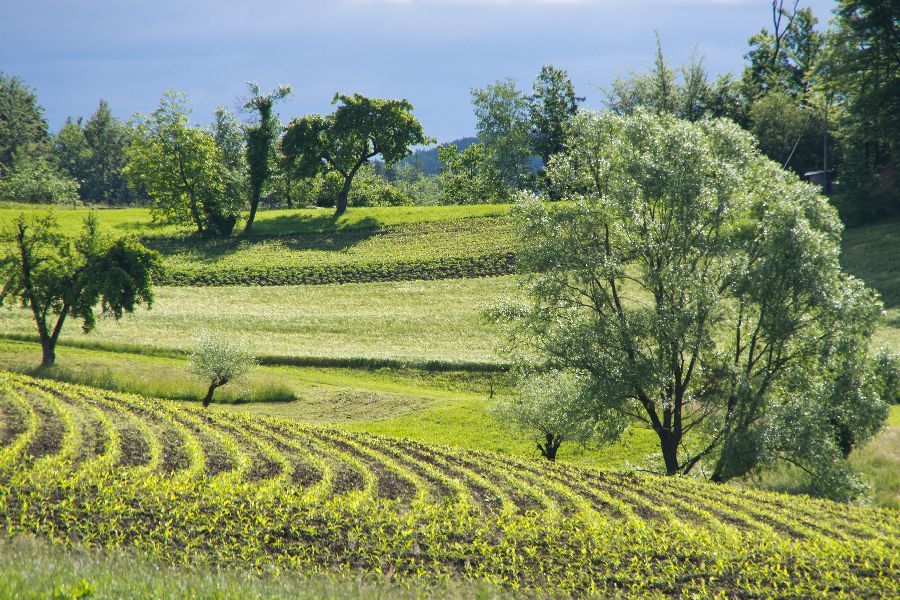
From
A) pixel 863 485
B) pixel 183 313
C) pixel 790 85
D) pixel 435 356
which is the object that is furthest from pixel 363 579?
pixel 790 85

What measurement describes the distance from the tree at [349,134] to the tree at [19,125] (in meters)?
86.5

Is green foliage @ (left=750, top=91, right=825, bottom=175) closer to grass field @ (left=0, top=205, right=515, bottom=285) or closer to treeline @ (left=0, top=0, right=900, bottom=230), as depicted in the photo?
treeline @ (left=0, top=0, right=900, bottom=230)

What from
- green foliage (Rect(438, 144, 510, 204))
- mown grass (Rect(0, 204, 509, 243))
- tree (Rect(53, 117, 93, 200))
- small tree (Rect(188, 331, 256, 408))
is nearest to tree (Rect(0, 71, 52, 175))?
tree (Rect(53, 117, 93, 200))

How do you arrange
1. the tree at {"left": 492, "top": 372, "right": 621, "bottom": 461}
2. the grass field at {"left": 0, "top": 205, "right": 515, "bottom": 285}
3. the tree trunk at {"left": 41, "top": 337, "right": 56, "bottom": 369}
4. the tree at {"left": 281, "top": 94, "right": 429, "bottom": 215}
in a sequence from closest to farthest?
the tree at {"left": 492, "top": 372, "right": 621, "bottom": 461}, the tree trunk at {"left": 41, "top": 337, "right": 56, "bottom": 369}, the grass field at {"left": 0, "top": 205, "right": 515, "bottom": 285}, the tree at {"left": 281, "top": 94, "right": 429, "bottom": 215}

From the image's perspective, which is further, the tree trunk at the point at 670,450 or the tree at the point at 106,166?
the tree at the point at 106,166

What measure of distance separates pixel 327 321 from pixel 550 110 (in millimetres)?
74407

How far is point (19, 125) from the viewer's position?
6688 inches

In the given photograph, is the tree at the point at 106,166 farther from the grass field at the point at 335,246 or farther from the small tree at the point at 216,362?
the small tree at the point at 216,362

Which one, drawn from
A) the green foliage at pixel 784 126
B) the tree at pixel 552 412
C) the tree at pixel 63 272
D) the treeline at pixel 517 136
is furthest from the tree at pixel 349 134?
the tree at pixel 552 412

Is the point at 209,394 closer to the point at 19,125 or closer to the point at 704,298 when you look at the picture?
the point at 704,298

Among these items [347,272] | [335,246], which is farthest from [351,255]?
[347,272]

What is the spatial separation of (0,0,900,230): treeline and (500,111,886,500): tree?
15313 millimetres

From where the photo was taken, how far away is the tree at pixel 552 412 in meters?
32.5

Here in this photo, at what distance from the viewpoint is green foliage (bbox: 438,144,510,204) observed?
126188mm
